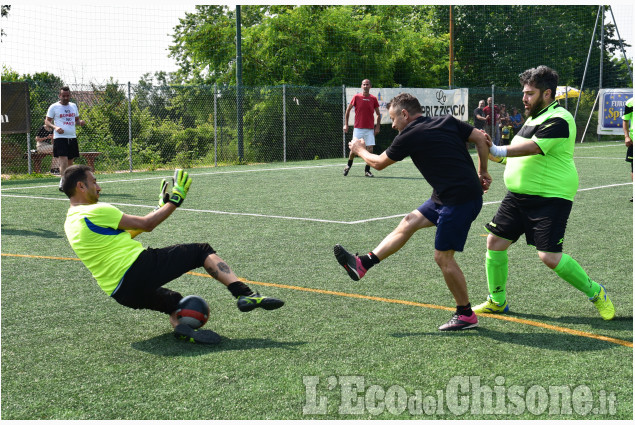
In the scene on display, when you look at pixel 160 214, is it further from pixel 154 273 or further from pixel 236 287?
pixel 236 287

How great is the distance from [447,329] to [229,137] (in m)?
19.1

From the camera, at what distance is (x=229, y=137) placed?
77.4 feet

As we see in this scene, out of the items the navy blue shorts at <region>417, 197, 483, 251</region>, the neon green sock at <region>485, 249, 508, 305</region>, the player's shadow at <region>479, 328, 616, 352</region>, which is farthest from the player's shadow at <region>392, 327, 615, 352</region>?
the navy blue shorts at <region>417, 197, 483, 251</region>

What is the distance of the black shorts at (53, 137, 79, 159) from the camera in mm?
14192

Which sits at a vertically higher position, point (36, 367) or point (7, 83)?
point (7, 83)

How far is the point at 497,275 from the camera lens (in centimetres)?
559

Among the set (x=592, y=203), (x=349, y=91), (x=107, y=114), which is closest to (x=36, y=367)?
(x=592, y=203)

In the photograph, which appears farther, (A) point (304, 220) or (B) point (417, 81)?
(B) point (417, 81)

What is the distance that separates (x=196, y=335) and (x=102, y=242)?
0.92 meters

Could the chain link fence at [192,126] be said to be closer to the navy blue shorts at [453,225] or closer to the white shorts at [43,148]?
the white shorts at [43,148]

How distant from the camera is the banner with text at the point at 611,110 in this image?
35844mm

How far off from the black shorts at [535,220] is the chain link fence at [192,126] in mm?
15804

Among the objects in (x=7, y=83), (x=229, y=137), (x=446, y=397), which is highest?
(x=7, y=83)

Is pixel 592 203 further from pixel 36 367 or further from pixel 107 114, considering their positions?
pixel 107 114
